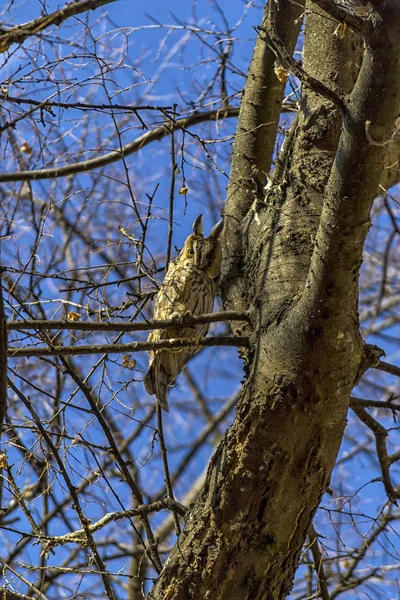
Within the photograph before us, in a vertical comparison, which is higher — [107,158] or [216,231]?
[107,158]

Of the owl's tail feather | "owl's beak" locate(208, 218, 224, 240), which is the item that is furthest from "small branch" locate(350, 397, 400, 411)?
"owl's beak" locate(208, 218, 224, 240)

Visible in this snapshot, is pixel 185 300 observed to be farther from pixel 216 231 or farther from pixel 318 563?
pixel 318 563

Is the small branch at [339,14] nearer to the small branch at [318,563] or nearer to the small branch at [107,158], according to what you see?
the small branch at [318,563]

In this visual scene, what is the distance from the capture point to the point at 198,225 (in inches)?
160

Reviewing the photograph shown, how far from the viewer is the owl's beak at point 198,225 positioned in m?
4.03

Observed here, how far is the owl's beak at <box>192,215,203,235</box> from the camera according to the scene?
Result: 4.03 m

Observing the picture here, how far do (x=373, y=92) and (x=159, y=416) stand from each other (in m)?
1.70

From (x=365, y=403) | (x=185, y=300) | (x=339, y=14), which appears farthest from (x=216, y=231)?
(x=339, y=14)

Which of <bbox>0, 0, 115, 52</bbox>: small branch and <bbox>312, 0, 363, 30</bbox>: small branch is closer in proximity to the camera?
<bbox>312, 0, 363, 30</bbox>: small branch

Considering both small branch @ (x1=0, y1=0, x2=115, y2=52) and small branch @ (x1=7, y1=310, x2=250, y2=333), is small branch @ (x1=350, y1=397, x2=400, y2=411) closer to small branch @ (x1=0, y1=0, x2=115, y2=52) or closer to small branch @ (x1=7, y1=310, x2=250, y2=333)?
small branch @ (x1=7, y1=310, x2=250, y2=333)

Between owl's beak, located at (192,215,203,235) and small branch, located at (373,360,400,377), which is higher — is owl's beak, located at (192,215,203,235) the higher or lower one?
the higher one

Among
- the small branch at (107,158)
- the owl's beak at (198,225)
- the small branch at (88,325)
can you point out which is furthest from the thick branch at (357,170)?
the small branch at (107,158)

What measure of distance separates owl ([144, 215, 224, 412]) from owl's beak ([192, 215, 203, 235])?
0.08 meters

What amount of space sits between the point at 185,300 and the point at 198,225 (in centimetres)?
52
